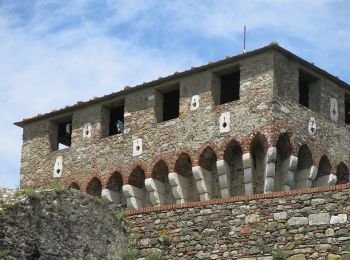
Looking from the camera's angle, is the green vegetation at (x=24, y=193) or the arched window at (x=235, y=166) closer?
the green vegetation at (x=24, y=193)

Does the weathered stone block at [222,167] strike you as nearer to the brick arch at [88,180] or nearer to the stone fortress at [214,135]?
the stone fortress at [214,135]

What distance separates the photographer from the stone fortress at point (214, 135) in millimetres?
28594

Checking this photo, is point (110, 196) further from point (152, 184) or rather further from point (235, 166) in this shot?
point (235, 166)

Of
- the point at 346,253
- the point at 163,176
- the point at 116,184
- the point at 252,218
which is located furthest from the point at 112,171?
the point at 346,253

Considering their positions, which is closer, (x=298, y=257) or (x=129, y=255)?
(x=298, y=257)

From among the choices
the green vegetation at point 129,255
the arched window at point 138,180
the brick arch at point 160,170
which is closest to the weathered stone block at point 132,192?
the arched window at point 138,180

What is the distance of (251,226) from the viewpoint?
18.5 metres

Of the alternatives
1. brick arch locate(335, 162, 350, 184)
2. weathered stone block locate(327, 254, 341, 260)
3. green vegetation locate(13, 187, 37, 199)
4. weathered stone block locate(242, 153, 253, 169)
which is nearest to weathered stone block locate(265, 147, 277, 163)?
weathered stone block locate(242, 153, 253, 169)

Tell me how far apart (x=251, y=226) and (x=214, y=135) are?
36.2 feet

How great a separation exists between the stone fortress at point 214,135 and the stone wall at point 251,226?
8.86 m

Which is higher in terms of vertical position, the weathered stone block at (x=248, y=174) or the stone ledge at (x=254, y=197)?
the weathered stone block at (x=248, y=174)

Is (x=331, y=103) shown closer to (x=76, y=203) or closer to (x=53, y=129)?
(x=53, y=129)

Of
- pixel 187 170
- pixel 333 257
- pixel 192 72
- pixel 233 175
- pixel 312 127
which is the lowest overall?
pixel 333 257

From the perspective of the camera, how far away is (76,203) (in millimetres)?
19016
